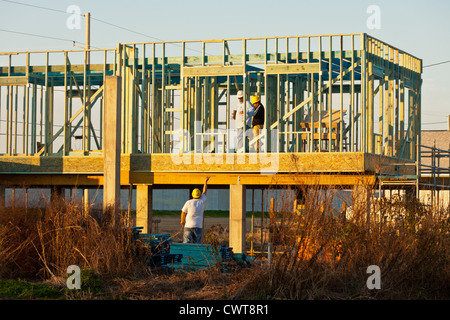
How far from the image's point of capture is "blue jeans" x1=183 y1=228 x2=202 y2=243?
16453mm

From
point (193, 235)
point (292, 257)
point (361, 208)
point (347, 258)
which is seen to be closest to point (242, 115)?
point (193, 235)

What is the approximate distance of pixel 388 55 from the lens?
23.0 meters

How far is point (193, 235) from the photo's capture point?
16562mm

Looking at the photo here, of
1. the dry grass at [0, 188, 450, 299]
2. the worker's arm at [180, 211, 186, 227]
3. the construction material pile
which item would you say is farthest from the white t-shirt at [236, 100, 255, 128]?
the dry grass at [0, 188, 450, 299]

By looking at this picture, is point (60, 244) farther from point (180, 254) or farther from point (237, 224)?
point (237, 224)

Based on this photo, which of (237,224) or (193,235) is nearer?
(193,235)

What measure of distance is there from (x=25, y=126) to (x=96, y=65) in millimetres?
3383

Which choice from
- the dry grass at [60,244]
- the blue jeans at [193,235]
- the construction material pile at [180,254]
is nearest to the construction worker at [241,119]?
the blue jeans at [193,235]

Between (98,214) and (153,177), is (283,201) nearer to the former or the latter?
(98,214)

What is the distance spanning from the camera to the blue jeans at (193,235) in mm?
16453

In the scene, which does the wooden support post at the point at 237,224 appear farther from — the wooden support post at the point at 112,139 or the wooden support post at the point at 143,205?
the wooden support post at the point at 112,139

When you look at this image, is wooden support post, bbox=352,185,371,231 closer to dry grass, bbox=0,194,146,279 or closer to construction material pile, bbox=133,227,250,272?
construction material pile, bbox=133,227,250,272

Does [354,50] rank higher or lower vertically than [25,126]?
higher
